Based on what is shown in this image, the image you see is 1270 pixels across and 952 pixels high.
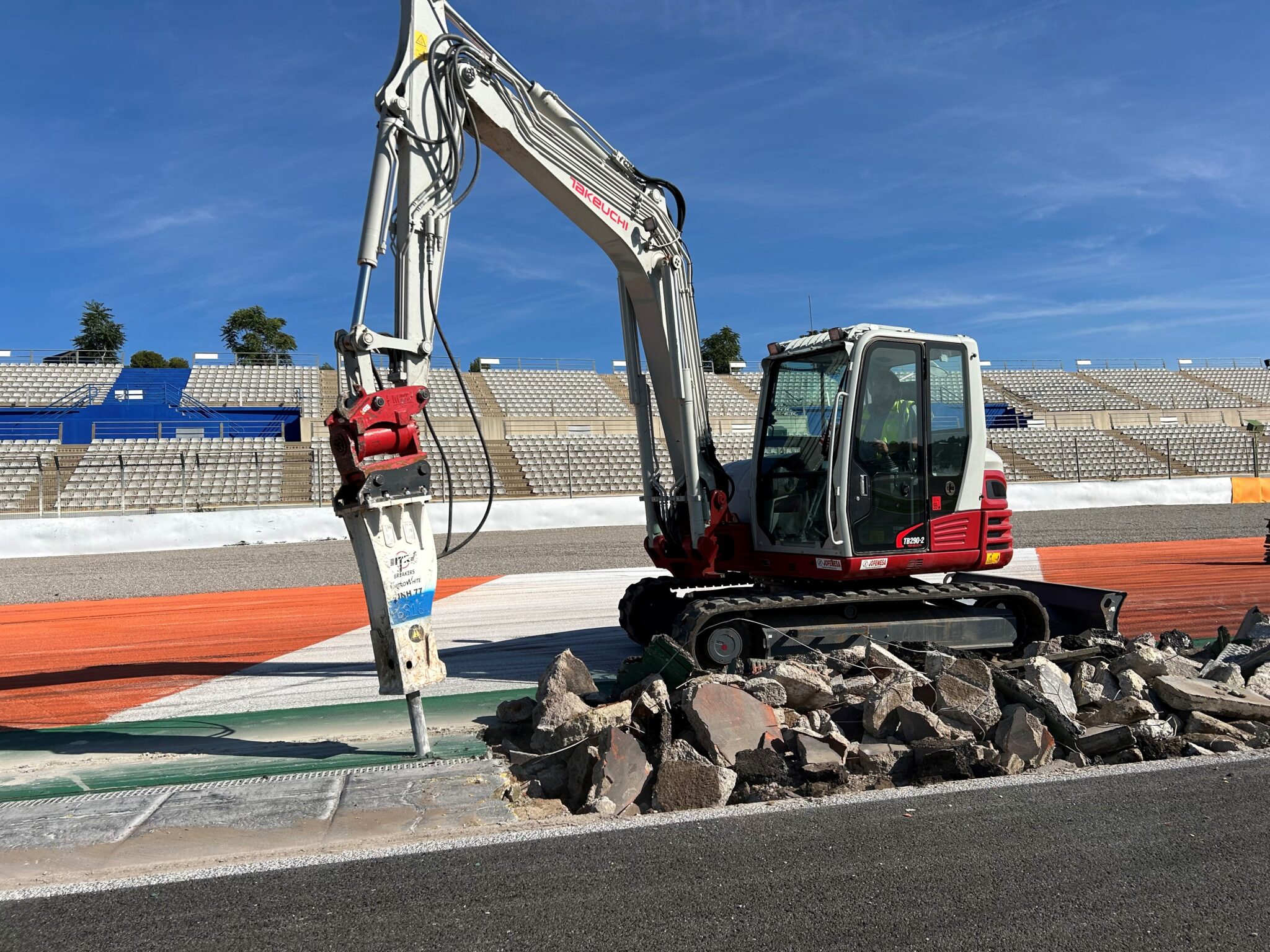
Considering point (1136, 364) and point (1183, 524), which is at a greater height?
point (1136, 364)

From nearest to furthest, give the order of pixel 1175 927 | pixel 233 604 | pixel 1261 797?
1. pixel 1175 927
2. pixel 1261 797
3. pixel 233 604

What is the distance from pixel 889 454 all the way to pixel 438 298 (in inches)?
135

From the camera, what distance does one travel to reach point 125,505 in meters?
25.3

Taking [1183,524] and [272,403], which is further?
[272,403]

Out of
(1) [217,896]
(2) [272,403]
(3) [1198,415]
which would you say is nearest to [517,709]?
(1) [217,896]

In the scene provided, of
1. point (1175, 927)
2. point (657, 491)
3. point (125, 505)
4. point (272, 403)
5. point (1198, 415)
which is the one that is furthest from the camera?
point (1198, 415)

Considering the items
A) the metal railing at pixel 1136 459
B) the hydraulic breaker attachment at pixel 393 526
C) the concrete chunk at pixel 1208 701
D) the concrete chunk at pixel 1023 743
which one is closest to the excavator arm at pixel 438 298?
the hydraulic breaker attachment at pixel 393 526

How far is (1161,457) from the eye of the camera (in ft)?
123

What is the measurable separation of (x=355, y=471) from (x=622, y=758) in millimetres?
2000

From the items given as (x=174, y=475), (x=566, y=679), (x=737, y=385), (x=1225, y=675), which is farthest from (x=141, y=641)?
(x=737, y=385)

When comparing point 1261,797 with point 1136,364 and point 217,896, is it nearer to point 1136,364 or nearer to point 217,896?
point 217,896

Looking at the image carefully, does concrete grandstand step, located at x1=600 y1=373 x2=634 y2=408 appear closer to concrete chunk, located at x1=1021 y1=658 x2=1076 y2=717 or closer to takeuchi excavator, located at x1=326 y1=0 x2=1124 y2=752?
takeuchi excavator, located at x1=326 y1=0 x2=1124 y2=752

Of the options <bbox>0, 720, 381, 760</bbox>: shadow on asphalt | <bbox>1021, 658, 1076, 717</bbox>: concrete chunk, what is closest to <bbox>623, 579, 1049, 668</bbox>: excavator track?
<bbox>1021, 658, 1076, 717</bbox>: concrete chunk

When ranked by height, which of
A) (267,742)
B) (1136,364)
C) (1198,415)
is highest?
A: (1136,364)
